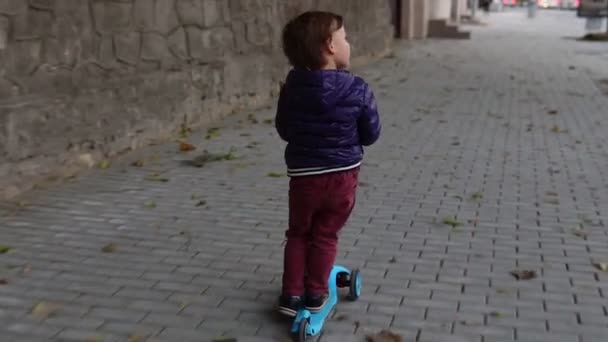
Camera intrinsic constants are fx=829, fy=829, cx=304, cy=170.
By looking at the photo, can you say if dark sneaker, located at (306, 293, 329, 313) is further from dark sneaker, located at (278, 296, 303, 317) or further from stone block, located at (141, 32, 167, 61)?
stone block, located at (141, 32, 167, 61)

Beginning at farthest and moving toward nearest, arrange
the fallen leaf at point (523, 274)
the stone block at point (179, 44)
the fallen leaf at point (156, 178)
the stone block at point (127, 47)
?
1. the stone block at point (179, 44)
2. the stone block at point (127, 47)
3. the fallen leaf at point (156, 178)
4. the fallen leaf at point (523, 274)

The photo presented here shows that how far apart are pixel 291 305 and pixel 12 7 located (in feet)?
11.3

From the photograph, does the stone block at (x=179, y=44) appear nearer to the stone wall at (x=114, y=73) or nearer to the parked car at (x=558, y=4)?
the stone wall at (x=114, y=73)

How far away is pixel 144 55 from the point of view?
7.64 m

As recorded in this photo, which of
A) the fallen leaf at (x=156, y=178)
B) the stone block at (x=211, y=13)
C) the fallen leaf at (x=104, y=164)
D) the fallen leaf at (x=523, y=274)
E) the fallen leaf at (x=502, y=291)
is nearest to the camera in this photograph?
the fallen leaf at (x=502, y=291)

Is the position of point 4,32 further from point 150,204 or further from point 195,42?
point 195,42

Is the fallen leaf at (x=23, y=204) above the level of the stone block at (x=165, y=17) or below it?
below

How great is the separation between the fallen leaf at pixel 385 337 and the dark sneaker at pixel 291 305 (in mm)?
333

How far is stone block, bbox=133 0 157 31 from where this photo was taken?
7.48 metres

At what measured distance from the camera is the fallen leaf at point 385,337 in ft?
11.8

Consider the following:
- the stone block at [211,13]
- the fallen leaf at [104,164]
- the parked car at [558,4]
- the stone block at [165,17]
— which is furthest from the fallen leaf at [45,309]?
the parked car at [558,4]

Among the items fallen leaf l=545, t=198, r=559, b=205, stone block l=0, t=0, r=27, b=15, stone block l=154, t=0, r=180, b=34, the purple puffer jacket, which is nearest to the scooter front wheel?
the purple puffer jacket

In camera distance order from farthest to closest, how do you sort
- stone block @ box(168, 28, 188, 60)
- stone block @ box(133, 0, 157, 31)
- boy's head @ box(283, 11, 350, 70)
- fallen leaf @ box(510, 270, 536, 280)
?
stone block @ box(168, 28, 188, 60), stone block @ box(133, 0, 157, 31), fallen leaf @ box(510, 270, 536, 280), boy's head @ box(283, 11, 350, 70)

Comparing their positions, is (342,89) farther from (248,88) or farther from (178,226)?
(248,88)
